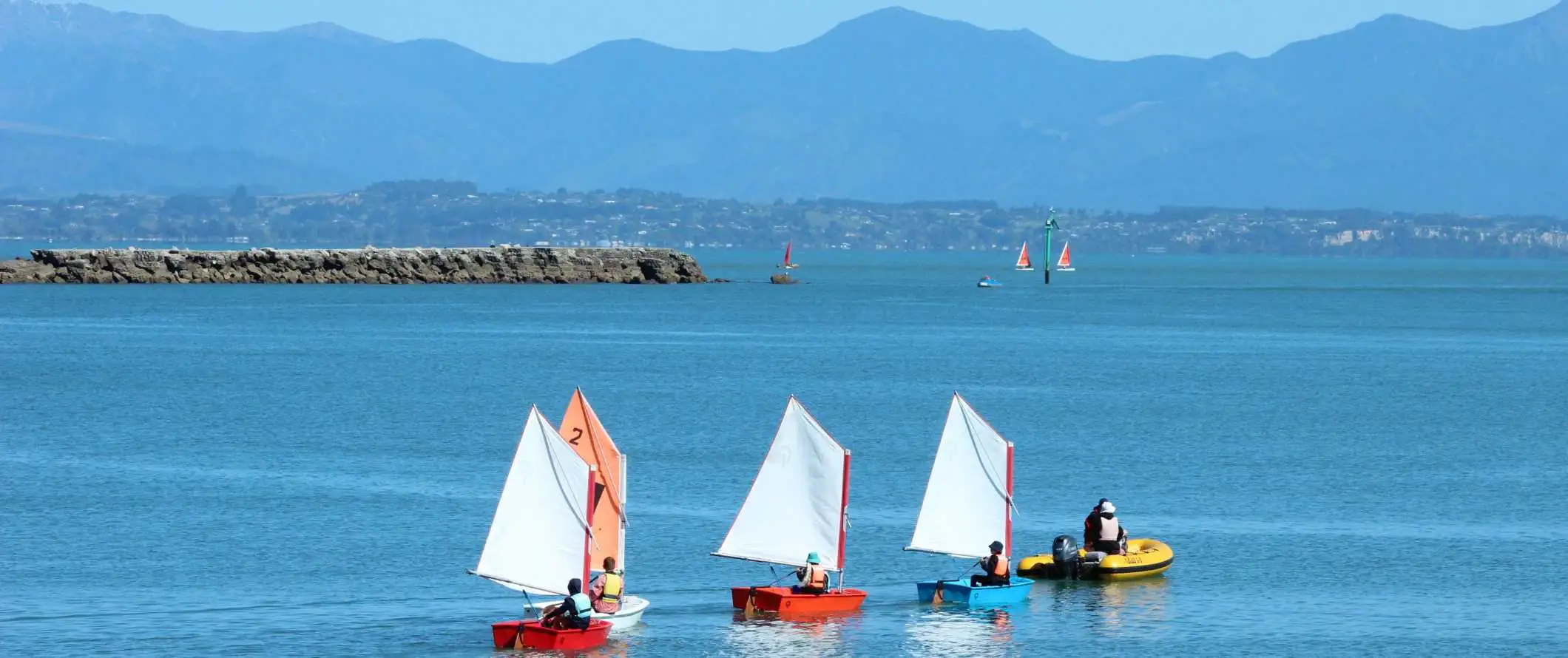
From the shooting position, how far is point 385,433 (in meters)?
78.1

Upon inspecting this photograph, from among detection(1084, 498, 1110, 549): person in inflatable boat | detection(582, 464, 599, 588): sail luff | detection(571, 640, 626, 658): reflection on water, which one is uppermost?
detection(582, 464, 599, 588): sail luff

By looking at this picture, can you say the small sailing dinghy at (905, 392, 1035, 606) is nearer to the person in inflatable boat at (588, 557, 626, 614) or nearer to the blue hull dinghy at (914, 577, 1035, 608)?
the blue hull dinghy at (914, 577, 1035, 608)

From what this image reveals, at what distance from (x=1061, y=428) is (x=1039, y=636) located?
40.0 meters

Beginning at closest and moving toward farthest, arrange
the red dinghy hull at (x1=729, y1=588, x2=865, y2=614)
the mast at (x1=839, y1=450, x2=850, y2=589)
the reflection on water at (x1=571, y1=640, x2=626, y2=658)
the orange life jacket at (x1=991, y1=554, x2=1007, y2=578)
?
the reflection on water at (x1=571, y1=640, x2=626, y2=658), the red dinghy hull at (x1=729, y1=588, x2=865, y2=614), the mast at (x1=839, y1=450, x2=850, y2=589), the orange life jacket at (x1=991, y1=554, x2=1007, y2=578)

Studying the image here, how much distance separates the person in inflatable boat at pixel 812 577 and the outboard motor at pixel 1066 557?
273 inches

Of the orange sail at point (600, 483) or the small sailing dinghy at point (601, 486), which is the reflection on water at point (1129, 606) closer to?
the small sailing dinghy at point (601, 486)

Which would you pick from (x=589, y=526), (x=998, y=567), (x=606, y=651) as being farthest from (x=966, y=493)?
(x=606, y=651)

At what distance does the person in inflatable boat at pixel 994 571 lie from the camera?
45719 mm

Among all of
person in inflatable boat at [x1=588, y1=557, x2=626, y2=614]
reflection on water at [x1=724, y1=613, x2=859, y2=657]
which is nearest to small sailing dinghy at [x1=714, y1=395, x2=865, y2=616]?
reflection on water at [x1=724, y1=613, x2=859, y2=657]

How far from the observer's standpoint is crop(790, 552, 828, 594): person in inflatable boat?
144ft

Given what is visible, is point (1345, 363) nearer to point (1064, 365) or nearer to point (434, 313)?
point (1064, 365)

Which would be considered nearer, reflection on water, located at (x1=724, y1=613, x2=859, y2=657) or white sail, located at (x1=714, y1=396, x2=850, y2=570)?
reflection on water, located at (x1=724, y1=613, x2=859, y2=657)

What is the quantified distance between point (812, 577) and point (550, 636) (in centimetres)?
630

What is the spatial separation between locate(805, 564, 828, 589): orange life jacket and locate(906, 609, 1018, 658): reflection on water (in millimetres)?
1964
